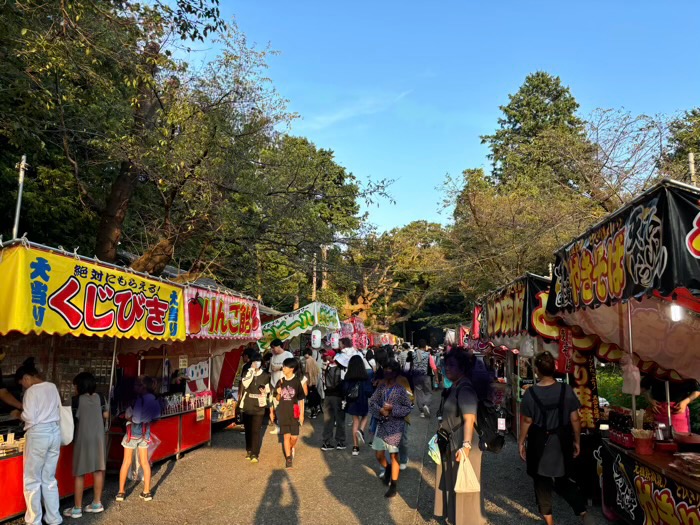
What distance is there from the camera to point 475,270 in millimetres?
25094

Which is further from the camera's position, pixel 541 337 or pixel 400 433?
pixel 541 337

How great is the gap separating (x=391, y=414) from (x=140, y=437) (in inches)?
123

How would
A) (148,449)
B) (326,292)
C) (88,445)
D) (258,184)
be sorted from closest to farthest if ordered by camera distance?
(88,445) → (148,449) → (258,184) → (326,292)

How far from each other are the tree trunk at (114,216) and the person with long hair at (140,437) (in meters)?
5.55

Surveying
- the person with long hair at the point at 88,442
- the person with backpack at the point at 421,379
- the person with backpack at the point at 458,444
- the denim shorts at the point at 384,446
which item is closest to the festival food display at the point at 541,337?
the person with backpack at the point at 421,379

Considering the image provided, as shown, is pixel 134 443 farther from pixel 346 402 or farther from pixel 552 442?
pixel 552 442

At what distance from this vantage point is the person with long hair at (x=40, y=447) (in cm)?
496

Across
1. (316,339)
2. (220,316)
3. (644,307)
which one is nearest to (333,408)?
(220,316)

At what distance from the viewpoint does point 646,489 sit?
4.54 meters

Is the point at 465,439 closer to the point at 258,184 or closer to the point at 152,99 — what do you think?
the point at 258,184

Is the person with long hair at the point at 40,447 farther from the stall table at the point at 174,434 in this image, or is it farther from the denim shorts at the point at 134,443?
the stall table at the point at 174,434

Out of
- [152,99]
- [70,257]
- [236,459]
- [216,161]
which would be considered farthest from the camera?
[152,99]

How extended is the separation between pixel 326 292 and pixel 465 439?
22654 millimetres

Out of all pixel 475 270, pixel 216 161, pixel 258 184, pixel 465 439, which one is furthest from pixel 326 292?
pixel 465 439
